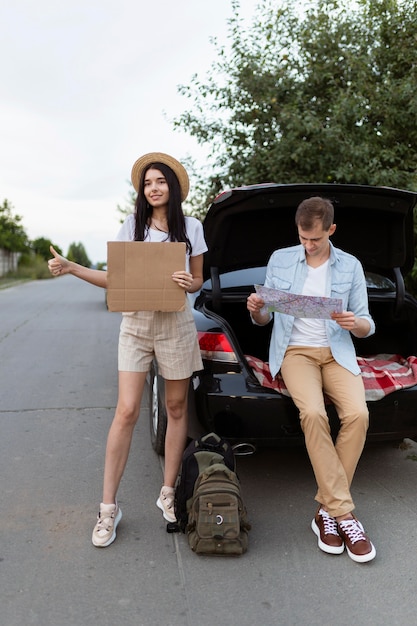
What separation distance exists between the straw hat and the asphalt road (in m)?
1.86

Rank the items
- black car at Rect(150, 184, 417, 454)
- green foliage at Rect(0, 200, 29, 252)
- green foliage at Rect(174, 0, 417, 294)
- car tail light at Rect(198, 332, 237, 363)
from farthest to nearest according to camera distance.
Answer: green foliage at Rect(0, 200, 29, 252) → green foliage at Rect(174, 0, 417, 294) → car tail light at Rect(198, 332, 237, 363) → black car at Rect(150, 184, 417, 454)

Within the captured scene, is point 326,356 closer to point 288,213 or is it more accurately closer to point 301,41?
point 288,213

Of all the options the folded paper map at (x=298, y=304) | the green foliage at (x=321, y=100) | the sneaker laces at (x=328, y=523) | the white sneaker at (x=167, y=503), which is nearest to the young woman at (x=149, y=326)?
the white sneaker at (x=167, y=503)

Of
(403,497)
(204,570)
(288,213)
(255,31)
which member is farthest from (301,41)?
(204,570)

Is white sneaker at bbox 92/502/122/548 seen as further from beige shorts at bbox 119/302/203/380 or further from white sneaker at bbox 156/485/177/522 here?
beige shorts at bbox 119/302/203/380

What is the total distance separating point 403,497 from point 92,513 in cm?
191

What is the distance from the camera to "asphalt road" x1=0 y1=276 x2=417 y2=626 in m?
2.57

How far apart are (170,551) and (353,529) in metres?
0.93

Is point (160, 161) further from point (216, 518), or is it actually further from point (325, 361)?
point (216, 518)

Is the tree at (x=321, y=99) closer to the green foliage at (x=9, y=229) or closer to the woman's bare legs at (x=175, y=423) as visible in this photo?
the woman's bare legs at (x=175, y=423)

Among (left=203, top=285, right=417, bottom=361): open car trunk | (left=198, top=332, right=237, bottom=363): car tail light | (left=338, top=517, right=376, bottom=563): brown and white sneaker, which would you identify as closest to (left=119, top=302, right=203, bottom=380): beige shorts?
(left=198, top=332, right=237, bottom=363): car tail light

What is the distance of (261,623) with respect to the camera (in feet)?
8.12

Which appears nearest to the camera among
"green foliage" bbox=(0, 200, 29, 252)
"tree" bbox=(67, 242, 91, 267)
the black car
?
the black car

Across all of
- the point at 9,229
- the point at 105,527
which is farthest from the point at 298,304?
the point at 9,229
